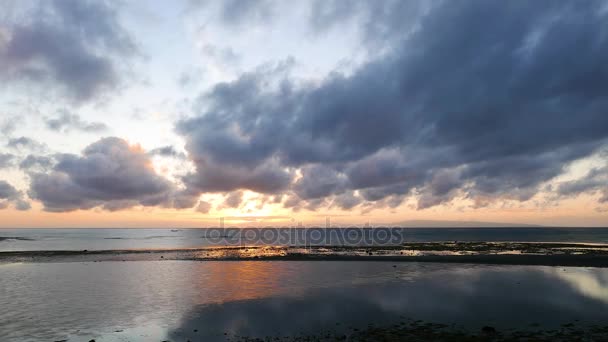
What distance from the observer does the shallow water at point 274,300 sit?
2331 cm

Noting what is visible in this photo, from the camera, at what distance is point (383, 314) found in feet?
84.5

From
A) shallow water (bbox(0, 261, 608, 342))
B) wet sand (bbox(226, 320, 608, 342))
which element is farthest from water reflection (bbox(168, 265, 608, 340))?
wet sand (bbox(226, 320, 608, 342))

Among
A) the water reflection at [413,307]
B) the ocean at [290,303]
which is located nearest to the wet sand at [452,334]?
the ocean at [290,303]

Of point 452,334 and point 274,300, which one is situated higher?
point 452,334

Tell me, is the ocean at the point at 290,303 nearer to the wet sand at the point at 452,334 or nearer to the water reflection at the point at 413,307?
the water reflection at the point at 413,307

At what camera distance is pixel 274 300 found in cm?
3161

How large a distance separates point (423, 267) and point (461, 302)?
82.7 ft

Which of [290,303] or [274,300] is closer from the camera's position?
[290,303]

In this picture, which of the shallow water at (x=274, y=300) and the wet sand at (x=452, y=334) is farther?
the shallow water at (x=274, y=300)

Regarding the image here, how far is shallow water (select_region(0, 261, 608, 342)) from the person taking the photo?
23312 millimetres

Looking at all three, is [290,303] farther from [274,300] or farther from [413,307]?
[413,307]

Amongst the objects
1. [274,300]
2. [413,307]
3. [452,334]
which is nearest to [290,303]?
[274,300]

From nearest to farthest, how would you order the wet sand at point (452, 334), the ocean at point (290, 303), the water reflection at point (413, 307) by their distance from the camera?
the wet sand at point (452, 334) → the ocean at point (290, 303) → the water reflection at point (413, 307)

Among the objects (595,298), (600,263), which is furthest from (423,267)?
(600,263)
